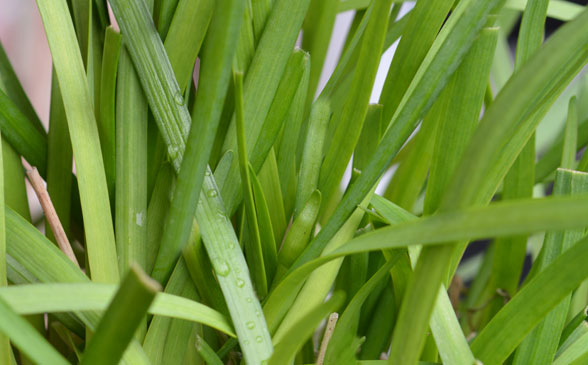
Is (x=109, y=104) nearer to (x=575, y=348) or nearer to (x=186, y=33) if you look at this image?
(x=186, y=33)

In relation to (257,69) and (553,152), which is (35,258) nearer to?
(257,69)

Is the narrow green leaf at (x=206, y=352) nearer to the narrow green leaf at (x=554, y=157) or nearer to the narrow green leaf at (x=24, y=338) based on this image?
the narrow green leaf at (x=24, y=338)

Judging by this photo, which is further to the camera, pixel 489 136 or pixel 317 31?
pixel 317 31

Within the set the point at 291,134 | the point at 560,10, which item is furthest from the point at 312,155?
the point at 560,10

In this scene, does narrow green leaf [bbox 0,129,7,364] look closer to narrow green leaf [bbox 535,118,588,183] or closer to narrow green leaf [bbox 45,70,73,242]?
narrow green leaf [bbox 45,70,73,242]

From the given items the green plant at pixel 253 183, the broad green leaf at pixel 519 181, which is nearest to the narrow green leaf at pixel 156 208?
the green plant at pixel 253 183

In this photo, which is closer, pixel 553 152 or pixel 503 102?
pixel 503 102

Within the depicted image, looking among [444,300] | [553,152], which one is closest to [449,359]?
[444,300]
